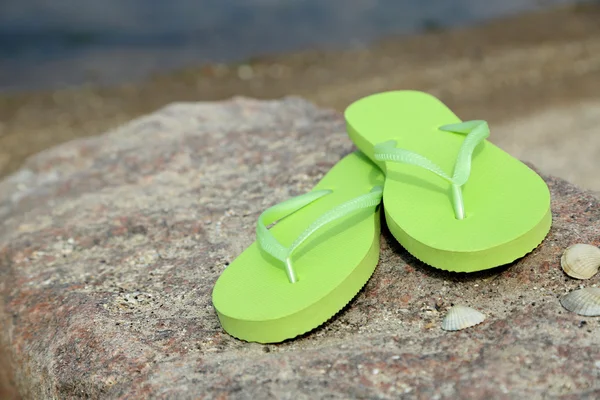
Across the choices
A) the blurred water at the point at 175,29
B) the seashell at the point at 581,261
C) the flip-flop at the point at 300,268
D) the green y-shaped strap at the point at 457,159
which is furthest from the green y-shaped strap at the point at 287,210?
the blurred water at the point at 175,29

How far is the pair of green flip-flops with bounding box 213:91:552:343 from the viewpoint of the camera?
5.28ft

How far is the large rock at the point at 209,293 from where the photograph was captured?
56.6 inches

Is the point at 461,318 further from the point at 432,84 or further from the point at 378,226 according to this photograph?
the point at 432,84

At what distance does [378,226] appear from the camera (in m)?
1.87

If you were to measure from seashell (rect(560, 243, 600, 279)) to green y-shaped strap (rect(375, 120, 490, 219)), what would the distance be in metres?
0.27

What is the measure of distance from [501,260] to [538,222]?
0.13m

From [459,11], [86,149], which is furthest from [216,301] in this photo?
[459,11]

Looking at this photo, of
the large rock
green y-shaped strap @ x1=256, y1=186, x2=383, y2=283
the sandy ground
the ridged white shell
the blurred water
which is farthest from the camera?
the blurred water

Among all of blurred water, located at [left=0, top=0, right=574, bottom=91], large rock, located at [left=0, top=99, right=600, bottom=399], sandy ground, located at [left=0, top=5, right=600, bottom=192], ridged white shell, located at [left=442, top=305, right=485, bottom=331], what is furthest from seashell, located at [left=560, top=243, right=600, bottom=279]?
blurred water, located at [left=0, top=0, right=574, bottom=91]

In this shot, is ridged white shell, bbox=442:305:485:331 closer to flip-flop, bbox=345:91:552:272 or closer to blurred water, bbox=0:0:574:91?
flip-flop, bbox=345:91:552:272

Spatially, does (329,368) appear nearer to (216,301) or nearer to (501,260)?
(216,301)

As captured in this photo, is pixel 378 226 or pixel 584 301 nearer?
pixel 584 301

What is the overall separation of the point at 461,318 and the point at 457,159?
0.49 m

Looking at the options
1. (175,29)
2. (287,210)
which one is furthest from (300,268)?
(175,29)
